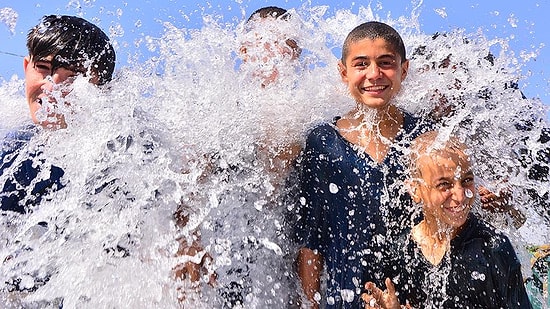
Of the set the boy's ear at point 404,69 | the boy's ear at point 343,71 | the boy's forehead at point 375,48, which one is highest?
the boy's forehead at point 375,48

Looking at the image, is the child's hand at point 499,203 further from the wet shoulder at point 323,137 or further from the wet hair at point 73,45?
the wet hair at point 73,45

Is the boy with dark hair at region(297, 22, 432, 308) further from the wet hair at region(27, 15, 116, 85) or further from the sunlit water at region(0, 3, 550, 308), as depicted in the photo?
the wet hair at region(27, 15, 116, 85)

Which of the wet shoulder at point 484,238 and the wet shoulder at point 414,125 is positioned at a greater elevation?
the wet shoulder at point 414,125

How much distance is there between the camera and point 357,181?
2.46 m

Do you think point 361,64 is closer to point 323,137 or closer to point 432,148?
point 323,137

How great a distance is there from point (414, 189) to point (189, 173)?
91 cm

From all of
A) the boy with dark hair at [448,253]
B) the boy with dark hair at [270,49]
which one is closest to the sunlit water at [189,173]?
the boy with dark hair at [270,49]

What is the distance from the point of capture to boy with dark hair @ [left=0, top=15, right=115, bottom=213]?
240 cm

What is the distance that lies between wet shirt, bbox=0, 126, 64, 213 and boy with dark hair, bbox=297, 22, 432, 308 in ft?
3.35

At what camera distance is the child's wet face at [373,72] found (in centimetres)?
265

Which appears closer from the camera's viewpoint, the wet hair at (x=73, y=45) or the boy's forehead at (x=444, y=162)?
the boy's forehead at (x=444, y=162)

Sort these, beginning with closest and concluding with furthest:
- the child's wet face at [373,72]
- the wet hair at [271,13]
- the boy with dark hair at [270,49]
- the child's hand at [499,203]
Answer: the child's wet face at [373,72], the child's hand at [499,203], the boy with dark hair at [270,49], the wet hair at [271,13]

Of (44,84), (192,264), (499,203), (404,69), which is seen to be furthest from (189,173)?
(499,203)

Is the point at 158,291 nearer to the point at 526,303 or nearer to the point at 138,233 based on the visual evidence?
the point at 138,233
